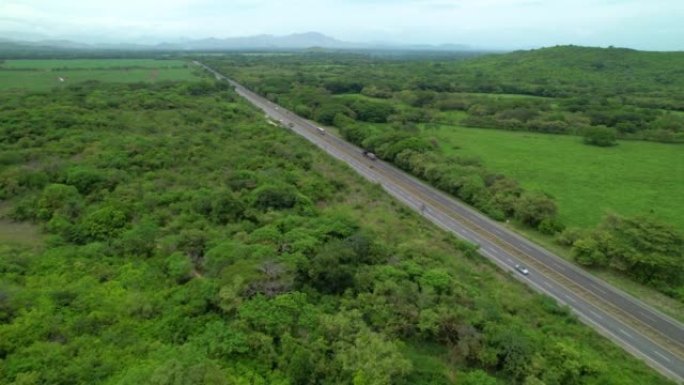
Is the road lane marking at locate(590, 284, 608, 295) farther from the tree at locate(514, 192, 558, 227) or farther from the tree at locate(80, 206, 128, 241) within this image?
the tree at locate(80, 206, 128, 241)

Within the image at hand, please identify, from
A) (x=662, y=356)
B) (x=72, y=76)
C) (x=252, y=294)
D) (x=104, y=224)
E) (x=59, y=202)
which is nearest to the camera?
(x=662, y=356)

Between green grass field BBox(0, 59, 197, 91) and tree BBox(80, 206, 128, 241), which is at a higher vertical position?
green grass field BBox(0, 59, 197, 91)

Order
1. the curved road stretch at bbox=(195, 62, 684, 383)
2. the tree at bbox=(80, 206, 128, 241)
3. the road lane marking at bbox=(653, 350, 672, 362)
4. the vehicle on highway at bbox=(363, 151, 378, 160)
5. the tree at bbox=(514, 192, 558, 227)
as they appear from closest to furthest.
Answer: the road lane marking at bbox=(653, 350, 672, 362)
the curved road stretch at bbox=(195, 62, 684, 383)
the tree at bbox=(80, 206, 128, 241)
the tree at bbox=(514, 192, 558, 227)
the vehicle on highway at bbox=(363, 151, 378, 160)

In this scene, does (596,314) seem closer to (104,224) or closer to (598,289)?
(598,289)

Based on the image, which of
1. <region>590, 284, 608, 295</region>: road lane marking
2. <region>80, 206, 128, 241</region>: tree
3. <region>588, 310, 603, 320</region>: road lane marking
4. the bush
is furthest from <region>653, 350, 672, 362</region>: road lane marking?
the bush

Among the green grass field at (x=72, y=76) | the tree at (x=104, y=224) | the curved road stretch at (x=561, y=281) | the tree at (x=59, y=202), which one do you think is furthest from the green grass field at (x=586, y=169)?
the green grass field at (x=72, y=76)

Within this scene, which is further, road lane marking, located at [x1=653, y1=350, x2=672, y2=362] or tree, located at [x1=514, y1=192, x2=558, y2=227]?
tree, located at [x1=514, y1=192, x2=558, y2=227]

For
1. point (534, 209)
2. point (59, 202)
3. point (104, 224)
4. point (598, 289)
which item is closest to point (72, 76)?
point (59, 202)
